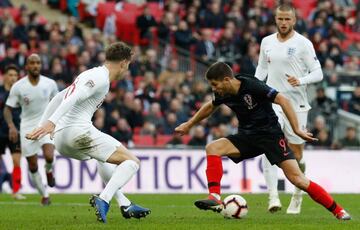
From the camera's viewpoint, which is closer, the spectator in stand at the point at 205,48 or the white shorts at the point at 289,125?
the white shorts at the point at 289,125

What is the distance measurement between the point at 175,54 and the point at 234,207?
16816mm

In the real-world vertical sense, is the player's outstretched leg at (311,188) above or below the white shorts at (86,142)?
below

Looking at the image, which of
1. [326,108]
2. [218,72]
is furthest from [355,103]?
[218,72]

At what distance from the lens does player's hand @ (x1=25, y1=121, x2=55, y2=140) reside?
11914mm

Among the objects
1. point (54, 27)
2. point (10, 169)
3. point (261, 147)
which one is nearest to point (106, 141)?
point (261, 147)

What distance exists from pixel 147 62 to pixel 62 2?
515 cm

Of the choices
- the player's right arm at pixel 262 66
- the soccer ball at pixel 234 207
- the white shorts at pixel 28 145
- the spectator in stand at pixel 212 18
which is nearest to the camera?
the soccer ball at pixel 234 207

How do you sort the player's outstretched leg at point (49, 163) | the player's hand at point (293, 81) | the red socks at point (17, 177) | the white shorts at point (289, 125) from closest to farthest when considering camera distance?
the player's hand at point (293, 81), the white shorts at point (289, 125), the player's outstretched leg at point (49, 163), the red socks at point (17, 177)

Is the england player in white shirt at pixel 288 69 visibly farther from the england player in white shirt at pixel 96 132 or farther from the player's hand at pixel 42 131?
the player's hand at pixel 42 131

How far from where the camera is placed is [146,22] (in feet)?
101

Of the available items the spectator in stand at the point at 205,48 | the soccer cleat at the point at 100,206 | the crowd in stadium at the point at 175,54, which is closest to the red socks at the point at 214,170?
the soccer cleat at the point at 100,206

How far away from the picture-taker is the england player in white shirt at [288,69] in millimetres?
15570

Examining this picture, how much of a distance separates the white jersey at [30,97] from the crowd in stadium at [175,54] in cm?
650

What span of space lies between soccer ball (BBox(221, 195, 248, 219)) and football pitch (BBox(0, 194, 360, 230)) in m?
0.12
